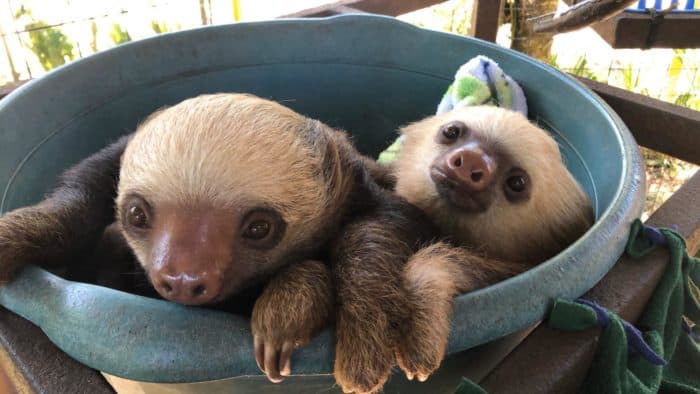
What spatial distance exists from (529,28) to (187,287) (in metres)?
2.94

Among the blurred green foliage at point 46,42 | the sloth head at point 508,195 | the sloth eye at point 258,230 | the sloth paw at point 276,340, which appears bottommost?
the blurred green foliage at point 46,42

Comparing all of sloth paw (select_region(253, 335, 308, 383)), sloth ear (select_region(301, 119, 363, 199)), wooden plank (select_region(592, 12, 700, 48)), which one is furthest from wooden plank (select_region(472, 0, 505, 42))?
sloth paw (select_region(253, 335, 308, 383))

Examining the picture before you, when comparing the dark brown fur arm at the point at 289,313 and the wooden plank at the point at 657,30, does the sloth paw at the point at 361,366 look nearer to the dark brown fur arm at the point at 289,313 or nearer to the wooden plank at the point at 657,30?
the dark brown fur arm at the point at 289,313

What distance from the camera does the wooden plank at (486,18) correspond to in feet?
8.49

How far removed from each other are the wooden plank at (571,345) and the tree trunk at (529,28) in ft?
8.15

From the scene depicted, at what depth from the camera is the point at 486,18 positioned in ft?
8.61

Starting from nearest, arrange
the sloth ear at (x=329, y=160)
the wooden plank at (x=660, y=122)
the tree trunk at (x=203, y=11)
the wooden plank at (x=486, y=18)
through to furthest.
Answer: the sloth ear at (x=329, y=160), the wooden plank at (x=660, y=122), the wooden plank at (x=486, y=18), the tree trunk at (x=203, y=11)

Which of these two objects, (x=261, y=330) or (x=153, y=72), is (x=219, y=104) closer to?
(x=261, y=330)

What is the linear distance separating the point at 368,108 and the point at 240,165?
119 centimetres

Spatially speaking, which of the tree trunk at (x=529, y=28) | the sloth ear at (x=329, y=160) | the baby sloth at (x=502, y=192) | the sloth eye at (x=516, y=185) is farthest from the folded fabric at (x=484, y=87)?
the tree trunk at (x=529, y=28)

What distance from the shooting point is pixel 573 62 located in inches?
173

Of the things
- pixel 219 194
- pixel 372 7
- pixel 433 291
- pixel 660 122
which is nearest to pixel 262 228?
pixel 219 194

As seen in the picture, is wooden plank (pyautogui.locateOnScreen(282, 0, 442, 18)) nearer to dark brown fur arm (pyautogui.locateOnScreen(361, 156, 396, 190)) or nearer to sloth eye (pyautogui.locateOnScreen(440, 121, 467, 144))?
dark brown fur arm (pyautogui.locateOnScreen(361, 156, 396, 190))

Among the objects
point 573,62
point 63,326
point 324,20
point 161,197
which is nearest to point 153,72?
point 324,20
